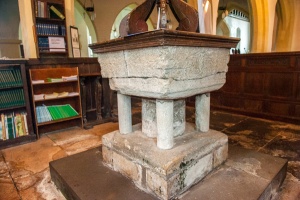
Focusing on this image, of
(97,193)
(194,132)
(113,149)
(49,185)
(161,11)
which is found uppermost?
(161,11)

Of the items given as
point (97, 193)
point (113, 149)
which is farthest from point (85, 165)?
point (97, 193)

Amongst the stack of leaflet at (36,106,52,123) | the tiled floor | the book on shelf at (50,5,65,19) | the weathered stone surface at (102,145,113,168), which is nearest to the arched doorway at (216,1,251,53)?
the tiled floor

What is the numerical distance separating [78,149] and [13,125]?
0.98 metres

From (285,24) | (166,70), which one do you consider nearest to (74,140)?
(166,70)

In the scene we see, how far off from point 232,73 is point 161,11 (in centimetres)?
284

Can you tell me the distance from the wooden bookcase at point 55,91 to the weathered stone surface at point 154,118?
179 cm

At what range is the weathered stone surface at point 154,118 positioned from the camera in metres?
1.55

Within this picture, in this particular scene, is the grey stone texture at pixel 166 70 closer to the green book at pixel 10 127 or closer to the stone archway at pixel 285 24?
the green book at pixel 10 127

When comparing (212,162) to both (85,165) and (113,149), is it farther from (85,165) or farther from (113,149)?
(85,165)

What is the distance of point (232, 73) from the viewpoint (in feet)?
12.4

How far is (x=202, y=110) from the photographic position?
165 centimetres

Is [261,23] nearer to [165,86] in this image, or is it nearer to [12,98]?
[165,86]

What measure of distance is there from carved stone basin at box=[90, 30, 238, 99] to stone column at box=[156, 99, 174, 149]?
2.9 inches

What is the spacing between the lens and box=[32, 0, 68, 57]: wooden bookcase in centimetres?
302
